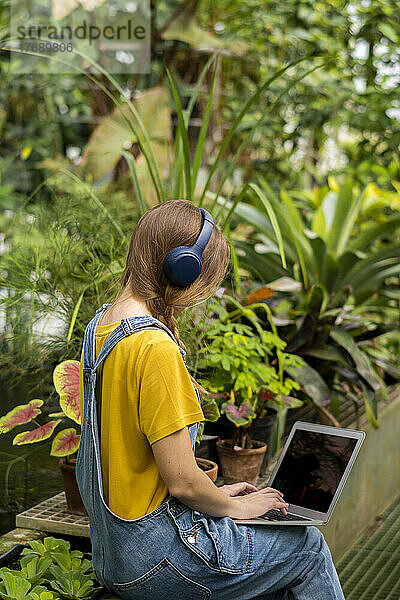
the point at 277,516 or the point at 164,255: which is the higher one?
the point at 164,255

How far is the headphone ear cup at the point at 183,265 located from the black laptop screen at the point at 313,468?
2.03 feet

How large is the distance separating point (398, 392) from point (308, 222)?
1200mm

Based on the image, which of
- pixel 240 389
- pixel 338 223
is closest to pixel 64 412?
pixel 240 389

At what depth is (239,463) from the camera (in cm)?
224

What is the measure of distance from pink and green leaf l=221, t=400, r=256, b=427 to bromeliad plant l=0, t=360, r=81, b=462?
1.54 feet

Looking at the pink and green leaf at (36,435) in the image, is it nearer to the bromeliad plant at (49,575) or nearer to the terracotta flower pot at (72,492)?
the terracotta flower pot at (72,492)

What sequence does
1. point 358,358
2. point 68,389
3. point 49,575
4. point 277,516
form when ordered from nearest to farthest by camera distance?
point 277,516 < point 49,575 < point 68,389 < point 358,358

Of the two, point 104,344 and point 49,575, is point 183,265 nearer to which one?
point 104,344

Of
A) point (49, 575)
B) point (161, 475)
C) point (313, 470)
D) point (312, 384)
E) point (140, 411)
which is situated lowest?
point (312, 384)

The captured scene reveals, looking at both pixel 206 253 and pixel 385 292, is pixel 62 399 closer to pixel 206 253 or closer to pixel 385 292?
pixel 206 253

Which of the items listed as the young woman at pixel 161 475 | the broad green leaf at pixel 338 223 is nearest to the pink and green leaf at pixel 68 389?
the young woman at pixel 161 475

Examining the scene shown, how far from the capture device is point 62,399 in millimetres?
1906

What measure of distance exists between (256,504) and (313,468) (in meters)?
0.27

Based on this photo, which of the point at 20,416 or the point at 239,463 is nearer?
the point at 20,416
